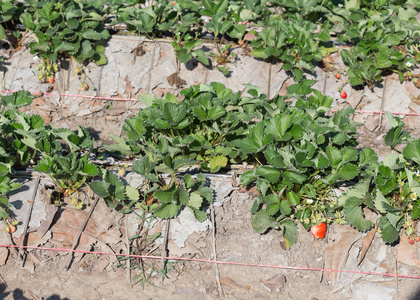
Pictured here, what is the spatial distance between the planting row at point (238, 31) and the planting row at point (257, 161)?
1.33 meters

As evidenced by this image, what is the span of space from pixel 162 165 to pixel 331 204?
4.81 ft

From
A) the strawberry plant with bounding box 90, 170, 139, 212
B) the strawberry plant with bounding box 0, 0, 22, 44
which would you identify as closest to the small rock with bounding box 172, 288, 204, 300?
the strawberry plant with bounding box 90, 170, 139, 212

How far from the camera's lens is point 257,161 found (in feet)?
14.9

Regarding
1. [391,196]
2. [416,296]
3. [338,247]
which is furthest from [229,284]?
[391,196]

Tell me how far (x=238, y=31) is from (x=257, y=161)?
6.86 ft

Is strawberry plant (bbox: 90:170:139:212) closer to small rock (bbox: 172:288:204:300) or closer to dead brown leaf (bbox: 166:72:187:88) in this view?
small rock (bbox: 172:288:204:300)

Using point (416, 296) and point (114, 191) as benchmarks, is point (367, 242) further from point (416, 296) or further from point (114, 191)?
point (114, 191)

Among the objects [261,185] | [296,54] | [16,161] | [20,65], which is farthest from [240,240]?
[20,65]

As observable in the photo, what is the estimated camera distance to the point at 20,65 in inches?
230

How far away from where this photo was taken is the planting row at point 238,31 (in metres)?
5.59

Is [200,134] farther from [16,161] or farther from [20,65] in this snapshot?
[20,65]

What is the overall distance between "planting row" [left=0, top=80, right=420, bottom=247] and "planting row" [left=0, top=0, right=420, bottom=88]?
1.33 meters

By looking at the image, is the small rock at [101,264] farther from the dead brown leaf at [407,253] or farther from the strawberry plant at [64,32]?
the strawberry plant at [64,32]

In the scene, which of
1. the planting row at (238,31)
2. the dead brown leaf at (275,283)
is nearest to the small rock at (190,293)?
the dead brown leaf at (275,283)
